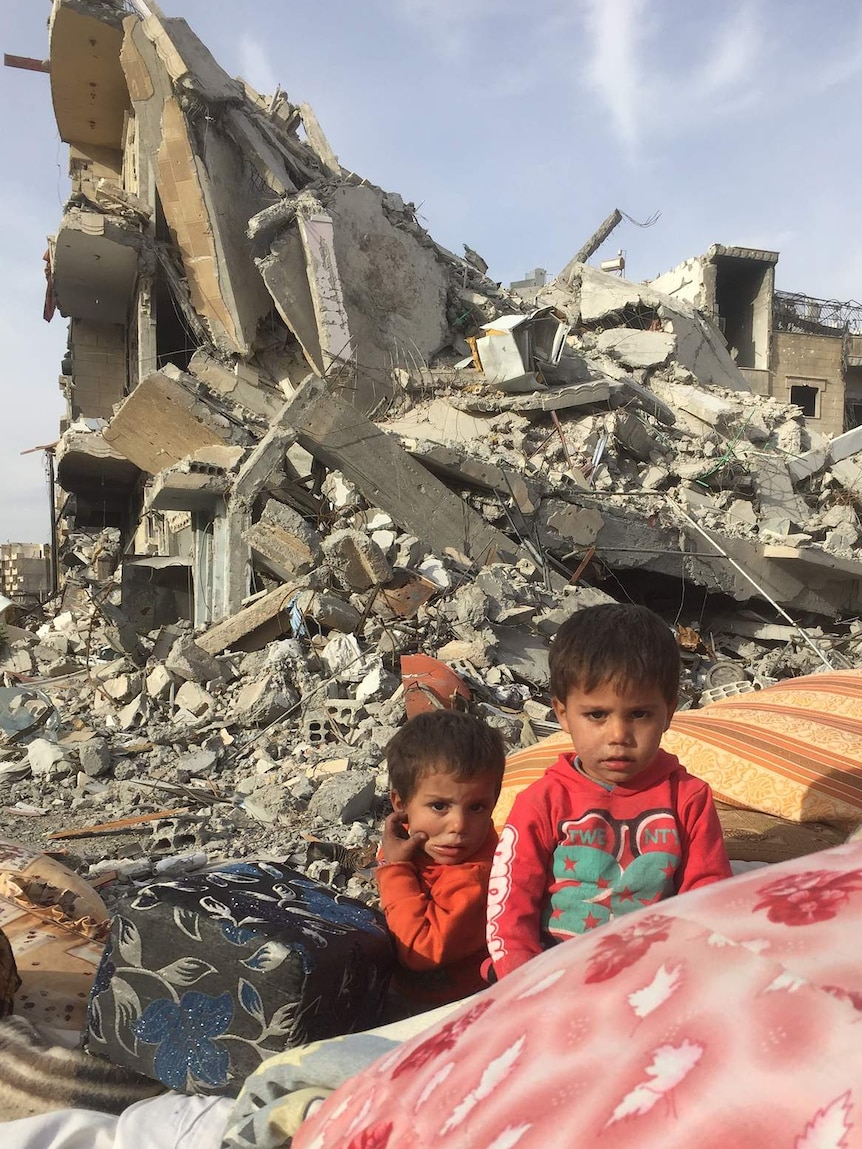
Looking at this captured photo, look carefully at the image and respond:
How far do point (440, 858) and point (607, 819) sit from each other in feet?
1.70

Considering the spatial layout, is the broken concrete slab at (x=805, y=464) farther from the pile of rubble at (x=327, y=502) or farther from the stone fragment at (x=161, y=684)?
the stone fragment at (x=161, y=684)

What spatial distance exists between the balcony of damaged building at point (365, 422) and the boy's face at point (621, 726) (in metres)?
4.54

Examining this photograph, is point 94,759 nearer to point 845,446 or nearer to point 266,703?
point 266,703

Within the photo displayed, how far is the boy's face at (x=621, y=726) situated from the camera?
1637 mm

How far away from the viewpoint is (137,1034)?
5.15ft

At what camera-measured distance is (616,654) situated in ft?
5.34

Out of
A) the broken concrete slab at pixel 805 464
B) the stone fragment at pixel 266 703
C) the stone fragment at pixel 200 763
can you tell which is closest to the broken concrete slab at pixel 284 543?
the stone fragment at pixel 266 703

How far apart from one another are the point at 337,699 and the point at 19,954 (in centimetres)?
377

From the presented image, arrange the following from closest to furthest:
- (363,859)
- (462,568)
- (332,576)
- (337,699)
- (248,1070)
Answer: (248,1070) → (363,859) → (337,699) → (332,576) → (462,568)

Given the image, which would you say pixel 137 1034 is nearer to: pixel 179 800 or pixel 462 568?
pixel 179 800

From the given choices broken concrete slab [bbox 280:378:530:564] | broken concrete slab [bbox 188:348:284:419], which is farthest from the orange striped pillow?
broken concrete slab [bbox 188:348:284:419]

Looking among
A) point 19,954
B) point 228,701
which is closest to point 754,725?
point 19,954

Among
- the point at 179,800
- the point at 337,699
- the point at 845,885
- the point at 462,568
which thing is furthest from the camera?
the point at 462,568

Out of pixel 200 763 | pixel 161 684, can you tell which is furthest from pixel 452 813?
pixel 161 684
